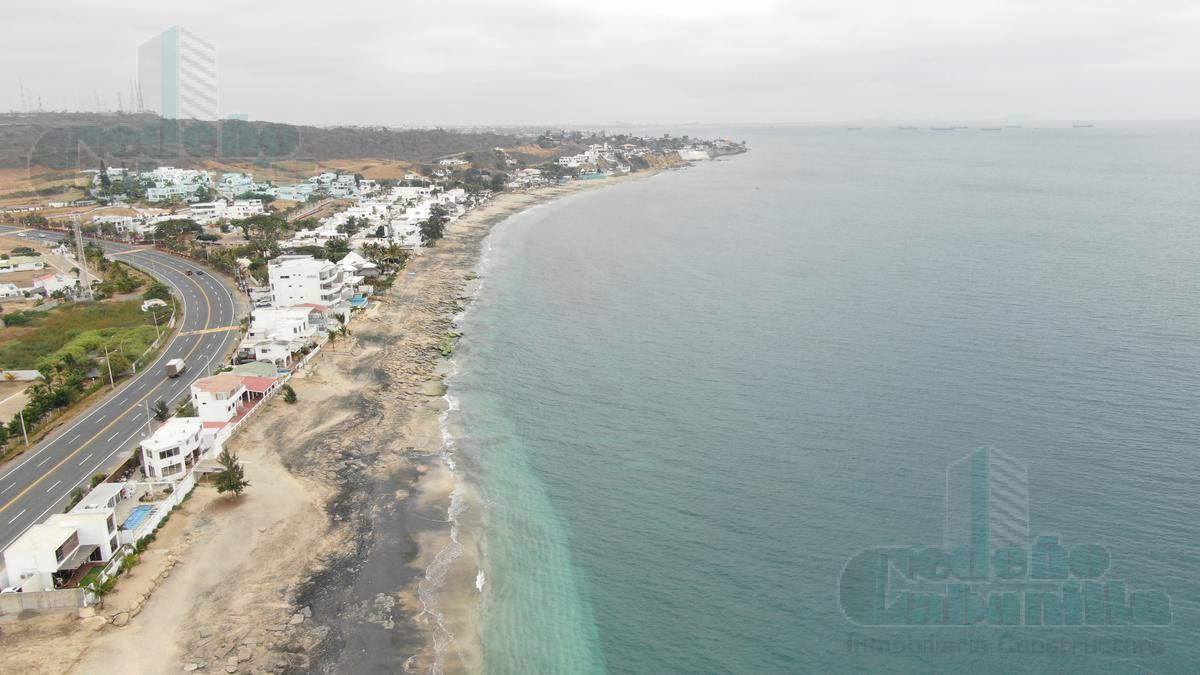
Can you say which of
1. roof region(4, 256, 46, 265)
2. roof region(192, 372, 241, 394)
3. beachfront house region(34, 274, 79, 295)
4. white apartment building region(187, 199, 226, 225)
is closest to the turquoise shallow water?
roof region(192, 372, 241, 394)

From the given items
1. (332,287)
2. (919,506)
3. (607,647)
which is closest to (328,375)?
(332,287)

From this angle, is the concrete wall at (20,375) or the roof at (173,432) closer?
the roof at (173,432)

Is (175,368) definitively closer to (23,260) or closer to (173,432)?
(173,432)

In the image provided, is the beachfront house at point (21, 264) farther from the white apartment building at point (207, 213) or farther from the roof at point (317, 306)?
the roof at point (317, 306)

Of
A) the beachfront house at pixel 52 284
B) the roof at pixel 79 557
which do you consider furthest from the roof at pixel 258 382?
the beachfront house at pixel 52 284

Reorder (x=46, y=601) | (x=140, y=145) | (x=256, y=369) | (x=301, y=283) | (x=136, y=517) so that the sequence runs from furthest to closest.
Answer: (x=140, y=145)
(x=301, y=283)
(x=256, y=369)
(x=136, y=517)
(x=46, y=601)

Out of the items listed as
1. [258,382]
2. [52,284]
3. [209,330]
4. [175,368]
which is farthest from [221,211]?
[258,382]
